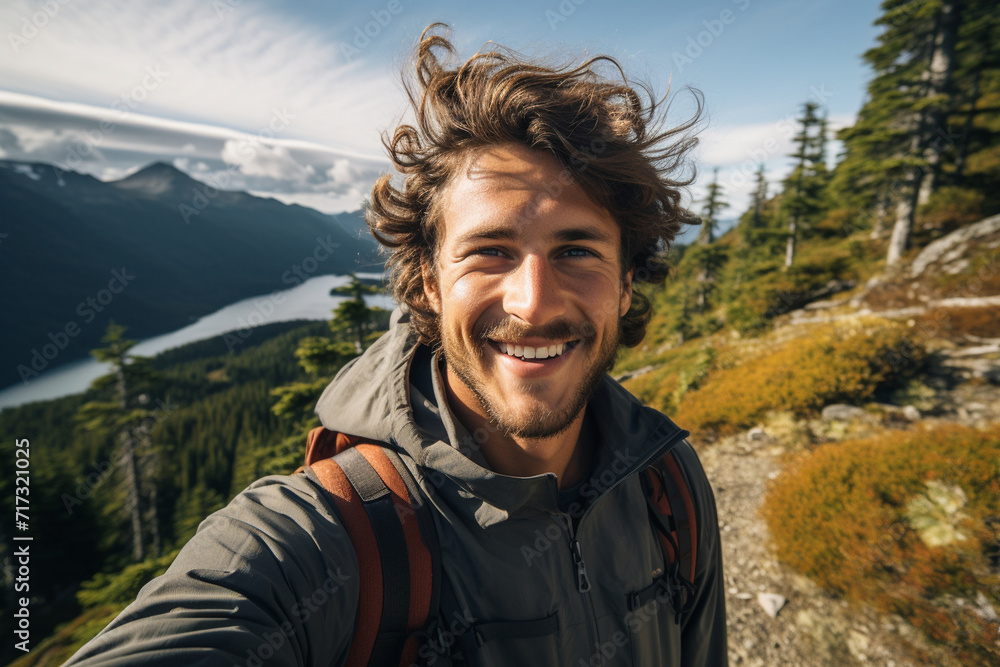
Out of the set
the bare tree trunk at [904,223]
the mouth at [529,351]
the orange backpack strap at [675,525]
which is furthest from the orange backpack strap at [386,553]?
the bare tree trunk at [904,223]

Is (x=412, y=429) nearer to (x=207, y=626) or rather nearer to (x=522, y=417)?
(x=522, y=417)

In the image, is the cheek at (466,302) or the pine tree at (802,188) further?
the pine tree at (802,188)

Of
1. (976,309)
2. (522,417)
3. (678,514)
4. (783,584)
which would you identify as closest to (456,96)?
(522,417)

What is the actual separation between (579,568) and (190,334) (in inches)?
6846

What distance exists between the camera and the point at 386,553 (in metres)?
1.57

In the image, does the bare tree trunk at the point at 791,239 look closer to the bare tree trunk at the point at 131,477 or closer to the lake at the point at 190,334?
the bare tree trunk at the point at 131,477

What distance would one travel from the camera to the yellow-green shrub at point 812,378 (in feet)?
29.6

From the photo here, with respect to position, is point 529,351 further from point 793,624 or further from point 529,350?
point 793,624

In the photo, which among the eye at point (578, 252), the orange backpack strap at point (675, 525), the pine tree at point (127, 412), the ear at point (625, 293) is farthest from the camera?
the pine tree at point (127, 412)

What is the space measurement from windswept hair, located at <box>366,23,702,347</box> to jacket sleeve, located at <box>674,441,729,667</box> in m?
1.36

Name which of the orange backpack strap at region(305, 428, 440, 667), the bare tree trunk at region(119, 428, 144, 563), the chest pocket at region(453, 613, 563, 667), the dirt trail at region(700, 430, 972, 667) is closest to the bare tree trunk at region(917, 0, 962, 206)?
the dirt trail at region(700, 430, 972, 667)

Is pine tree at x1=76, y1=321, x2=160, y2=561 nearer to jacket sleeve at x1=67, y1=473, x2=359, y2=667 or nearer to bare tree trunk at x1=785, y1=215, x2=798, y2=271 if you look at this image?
jacket sleeve at x1=67, y1=473, x2=359, y2=667

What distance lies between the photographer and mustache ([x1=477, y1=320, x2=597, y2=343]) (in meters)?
2.13

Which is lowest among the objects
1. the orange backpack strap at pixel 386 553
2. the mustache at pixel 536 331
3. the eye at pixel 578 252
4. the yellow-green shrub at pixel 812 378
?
the yellow-green shrub at pixel 812 378
